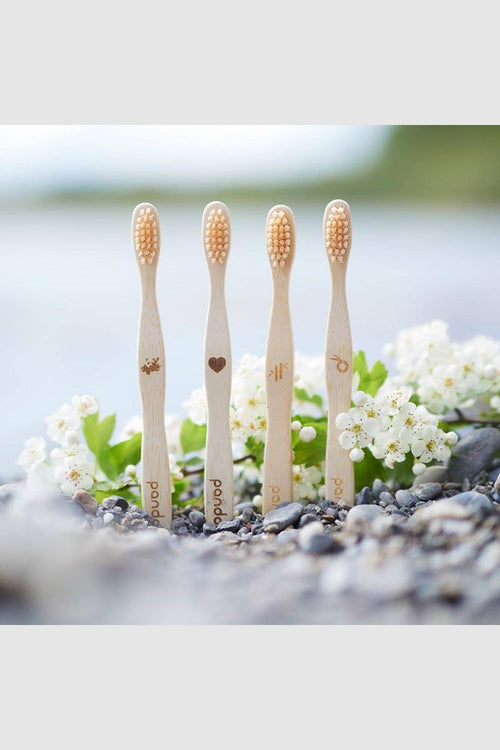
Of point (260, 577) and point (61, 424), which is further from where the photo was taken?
point (61, 424)

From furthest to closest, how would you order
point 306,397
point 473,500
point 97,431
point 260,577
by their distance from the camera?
1. point 306,397
2. point 97,431
3. point 473,500
4. point 260,577

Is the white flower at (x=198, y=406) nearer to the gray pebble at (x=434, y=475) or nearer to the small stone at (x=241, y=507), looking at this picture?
the small stone at (x=241, y=507)

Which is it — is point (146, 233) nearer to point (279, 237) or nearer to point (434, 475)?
point (279, 237)

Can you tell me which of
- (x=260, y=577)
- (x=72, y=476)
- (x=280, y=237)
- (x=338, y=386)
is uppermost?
(x=280, y=237)

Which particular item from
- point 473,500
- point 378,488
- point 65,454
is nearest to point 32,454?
point 65,454

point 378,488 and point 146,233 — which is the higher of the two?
point 146,233

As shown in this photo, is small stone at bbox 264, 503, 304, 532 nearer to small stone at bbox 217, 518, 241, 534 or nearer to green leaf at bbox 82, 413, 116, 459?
small stone at bbox 217, 518, 241, 534

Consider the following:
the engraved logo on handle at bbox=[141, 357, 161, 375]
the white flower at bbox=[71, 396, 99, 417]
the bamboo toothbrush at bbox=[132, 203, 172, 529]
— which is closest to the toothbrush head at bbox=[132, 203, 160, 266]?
the bamboo toothbrush at bbox=[132, 203, 172, 529]
